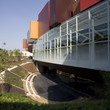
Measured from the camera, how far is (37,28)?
3222 centimetres

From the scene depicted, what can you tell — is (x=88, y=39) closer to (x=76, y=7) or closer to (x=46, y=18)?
(x=76, y=7)

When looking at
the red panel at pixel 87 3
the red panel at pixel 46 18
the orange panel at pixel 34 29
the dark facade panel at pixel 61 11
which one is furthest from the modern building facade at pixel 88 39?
the orange panel at pixel 34 29

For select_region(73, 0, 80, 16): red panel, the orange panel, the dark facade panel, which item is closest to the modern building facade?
the dark facade panel

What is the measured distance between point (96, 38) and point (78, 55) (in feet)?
8.43

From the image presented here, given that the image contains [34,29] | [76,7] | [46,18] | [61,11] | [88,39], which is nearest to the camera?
[88,39]

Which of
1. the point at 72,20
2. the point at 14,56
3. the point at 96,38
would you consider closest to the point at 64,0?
the point at 72,20

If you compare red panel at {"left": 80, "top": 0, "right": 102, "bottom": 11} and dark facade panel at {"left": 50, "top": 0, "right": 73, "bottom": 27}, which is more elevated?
dark facade panel at {"left": 50, "top": 0, "right": 73, "bottom": 27}

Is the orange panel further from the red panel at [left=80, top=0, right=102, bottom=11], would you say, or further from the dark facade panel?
the red panel at [left=80, top=0, right=102, bottom=11]

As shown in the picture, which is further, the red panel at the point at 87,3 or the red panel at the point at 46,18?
the red panel at the point at 46,18

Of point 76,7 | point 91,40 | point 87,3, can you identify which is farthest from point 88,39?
point 76,7

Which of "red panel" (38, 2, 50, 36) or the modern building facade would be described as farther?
"red panel" (38, 2, 50, 36)

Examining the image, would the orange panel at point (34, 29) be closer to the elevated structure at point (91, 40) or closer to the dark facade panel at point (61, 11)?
the dark facade panel at point (61, 11)

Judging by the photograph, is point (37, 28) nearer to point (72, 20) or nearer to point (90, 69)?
point (72, 20)

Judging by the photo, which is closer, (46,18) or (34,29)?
(46,18)
